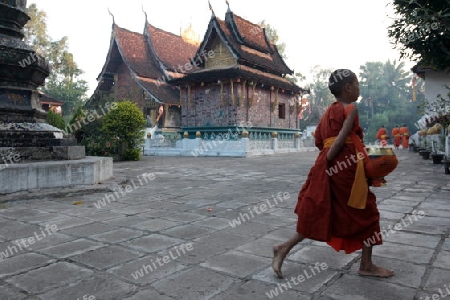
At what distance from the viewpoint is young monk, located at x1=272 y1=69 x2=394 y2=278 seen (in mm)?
2152

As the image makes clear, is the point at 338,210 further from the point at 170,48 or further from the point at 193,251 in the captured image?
the point at 170,48

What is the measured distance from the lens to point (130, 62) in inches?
897

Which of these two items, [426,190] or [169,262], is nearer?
[169,262]

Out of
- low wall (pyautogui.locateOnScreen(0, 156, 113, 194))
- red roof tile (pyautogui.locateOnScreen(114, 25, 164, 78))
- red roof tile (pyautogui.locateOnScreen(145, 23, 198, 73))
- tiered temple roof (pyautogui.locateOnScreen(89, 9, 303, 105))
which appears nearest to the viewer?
low wall (pyautogui.locateOnScreen(0, 156, 113, 194))

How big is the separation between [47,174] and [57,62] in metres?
32.9

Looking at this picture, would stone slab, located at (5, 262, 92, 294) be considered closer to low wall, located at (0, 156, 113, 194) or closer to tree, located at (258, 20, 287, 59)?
low wall, located at (0, 156, 113, 194)

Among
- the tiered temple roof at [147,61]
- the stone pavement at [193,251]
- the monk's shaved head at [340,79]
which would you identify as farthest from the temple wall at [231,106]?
the monk's shaved head at [340,79]

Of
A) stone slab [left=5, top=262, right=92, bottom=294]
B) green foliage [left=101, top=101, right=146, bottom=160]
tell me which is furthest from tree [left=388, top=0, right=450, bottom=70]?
green foliage [left=101, top=101, right=146, bottom=160]

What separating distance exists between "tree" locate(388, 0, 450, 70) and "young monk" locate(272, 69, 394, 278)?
18.6 ft

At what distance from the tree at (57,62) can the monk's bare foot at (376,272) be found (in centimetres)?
3188

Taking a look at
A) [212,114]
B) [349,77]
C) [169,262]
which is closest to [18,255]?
[169,262]

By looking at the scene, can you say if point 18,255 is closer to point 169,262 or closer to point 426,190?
point 169,262

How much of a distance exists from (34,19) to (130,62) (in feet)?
51.0

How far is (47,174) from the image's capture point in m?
5.12
